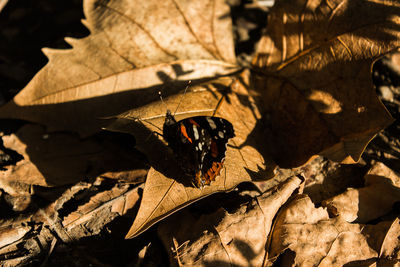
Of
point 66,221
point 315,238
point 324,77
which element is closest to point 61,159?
point 66,221

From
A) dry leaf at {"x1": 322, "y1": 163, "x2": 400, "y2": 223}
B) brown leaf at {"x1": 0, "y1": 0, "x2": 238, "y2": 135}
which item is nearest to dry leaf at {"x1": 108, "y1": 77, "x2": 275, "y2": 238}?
brown leaf at {"x1": 0, "y1": 0, "x2": 238, "y2": 135}

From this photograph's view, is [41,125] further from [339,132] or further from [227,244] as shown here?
[339,132]

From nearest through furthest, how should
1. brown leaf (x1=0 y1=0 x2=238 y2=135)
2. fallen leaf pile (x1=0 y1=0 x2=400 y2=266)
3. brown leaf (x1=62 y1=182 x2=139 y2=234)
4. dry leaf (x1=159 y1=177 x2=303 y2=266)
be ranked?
dry leaf (x1=159 y1=177 x2=303 y2=266), fallen leaf pile (x1=0 y1=0 x2=400 y2=266), brown leaf (x1=62 y1=182 x2=139 y2=234), brown leaf (x1=0 y1=0 x2=238 y2=135)

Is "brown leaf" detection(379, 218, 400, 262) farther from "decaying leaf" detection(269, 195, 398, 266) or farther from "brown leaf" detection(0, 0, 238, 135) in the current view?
"brown leaf" detection(0, 0, 238, 135)

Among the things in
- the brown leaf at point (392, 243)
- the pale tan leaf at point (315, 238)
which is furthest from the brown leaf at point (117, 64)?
the brown leaf at point (392, 243)

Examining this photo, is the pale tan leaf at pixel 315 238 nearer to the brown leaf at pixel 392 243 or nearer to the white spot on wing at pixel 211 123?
the brown leaf at pixel 392 243

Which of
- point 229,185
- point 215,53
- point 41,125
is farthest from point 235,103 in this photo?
point 41,125
